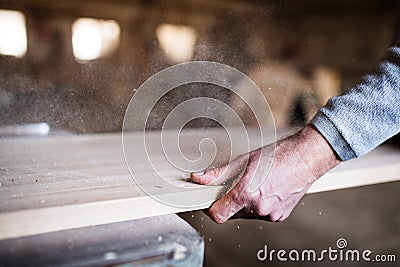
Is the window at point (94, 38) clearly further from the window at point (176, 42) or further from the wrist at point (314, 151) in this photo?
the wrist at point (314, 151)

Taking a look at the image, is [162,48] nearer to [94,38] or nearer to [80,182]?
[94,38]

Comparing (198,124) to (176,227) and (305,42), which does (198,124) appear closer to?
(305,42)

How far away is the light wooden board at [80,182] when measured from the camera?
440mm

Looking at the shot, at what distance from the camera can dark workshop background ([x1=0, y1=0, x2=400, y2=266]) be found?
2.72 feet

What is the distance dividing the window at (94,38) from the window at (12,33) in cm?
9

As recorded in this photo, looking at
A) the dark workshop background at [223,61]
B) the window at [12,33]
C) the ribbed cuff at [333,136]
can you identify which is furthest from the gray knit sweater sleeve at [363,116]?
the window at [12,33]

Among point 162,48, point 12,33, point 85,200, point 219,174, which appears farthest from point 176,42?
point 85,200

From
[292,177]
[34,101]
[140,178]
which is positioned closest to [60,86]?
[34,101]

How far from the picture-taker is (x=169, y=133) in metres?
0.90

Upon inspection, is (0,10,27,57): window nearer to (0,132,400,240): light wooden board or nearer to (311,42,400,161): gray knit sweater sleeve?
(0,132,400,240): light wooden board

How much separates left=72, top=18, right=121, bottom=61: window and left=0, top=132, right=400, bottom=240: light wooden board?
0.48ft

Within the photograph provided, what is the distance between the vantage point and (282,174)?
1.99 feet

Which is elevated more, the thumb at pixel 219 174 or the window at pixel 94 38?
the window at pixel 94 38

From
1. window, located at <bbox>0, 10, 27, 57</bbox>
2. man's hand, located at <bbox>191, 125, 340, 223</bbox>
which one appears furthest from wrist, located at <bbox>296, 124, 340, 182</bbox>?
window, located at <bbox>0, 10, 27, 57</bbox>
